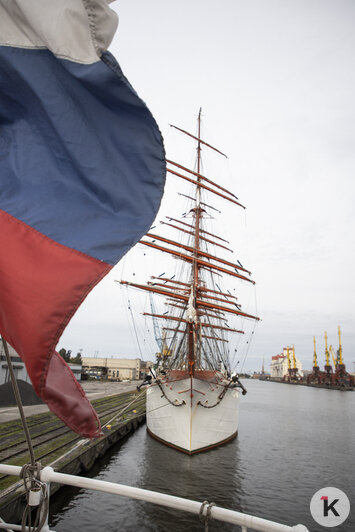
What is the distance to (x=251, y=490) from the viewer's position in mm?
14109

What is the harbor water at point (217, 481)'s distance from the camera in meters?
10.7

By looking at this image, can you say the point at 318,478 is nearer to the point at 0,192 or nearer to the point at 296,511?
the point at 296,511

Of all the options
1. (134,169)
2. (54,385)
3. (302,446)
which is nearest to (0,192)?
(134,169)

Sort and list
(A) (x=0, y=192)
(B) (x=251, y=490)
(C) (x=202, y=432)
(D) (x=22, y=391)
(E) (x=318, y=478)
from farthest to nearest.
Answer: (D) (x=22, y=391), (C) (x=202, y=432), (E) (x=318, y=478), (B) (x=251, y=490), (A) (x=0, y=192)

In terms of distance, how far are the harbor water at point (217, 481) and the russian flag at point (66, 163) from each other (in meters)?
10.3

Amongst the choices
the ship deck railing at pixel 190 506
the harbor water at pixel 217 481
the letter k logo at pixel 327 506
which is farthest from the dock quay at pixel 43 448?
the letter k logo at pixel 327 506

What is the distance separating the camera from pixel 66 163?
9.66 ft

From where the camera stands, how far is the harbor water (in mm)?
10742

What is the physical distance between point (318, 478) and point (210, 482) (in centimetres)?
595

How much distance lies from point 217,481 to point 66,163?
50.4 ft

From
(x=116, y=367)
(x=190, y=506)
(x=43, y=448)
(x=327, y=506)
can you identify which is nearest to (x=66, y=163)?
(x=190, y=506)

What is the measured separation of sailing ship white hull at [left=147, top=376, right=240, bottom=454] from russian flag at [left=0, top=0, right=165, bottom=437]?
15.8m

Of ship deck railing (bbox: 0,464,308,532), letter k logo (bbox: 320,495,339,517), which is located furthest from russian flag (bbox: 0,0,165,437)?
letter k logo (bbox: 320,495,339,517)

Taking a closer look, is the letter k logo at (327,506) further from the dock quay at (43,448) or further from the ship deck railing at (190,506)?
the dock quay at (43,448)
